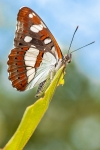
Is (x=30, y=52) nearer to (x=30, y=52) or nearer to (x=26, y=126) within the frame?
(x=30, y=52)

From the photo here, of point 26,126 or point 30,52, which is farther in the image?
point 30,52

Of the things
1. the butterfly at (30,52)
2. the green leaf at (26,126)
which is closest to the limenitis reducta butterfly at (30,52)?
the butterfly at (30,52)

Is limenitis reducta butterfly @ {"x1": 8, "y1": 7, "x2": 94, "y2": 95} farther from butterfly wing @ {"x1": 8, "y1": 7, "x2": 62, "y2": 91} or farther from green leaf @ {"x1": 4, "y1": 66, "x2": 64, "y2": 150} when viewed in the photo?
green leaf @ {"x1": 4, "y1": 66, "x2": 64, "y2": 150}

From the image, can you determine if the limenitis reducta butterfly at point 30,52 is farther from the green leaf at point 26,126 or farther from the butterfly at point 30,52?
the green leaf at point 26,126

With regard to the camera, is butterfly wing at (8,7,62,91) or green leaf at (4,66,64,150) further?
butterfly wing at (8,7,62,91)

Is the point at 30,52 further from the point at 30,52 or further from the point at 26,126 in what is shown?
the point at 26,126

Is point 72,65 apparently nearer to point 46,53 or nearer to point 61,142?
point 61,142

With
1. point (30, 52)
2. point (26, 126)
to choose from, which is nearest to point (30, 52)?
point (30, 52)

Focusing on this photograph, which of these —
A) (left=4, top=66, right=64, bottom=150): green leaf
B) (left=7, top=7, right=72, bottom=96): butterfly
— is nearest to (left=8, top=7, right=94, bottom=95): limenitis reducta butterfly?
(left=7, top=7, right=72, bottom=96): butterfly

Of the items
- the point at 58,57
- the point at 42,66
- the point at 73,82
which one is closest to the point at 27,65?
the point at 42,66
